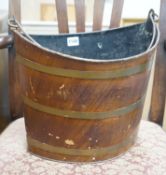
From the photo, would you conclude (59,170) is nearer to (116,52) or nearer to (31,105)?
(31,105)

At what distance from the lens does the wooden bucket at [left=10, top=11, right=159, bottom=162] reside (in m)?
0.62

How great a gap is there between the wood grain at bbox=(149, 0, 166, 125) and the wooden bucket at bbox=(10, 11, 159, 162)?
18cm

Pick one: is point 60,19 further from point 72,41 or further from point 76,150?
point 76,150

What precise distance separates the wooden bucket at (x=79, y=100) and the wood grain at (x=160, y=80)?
0.58 ft

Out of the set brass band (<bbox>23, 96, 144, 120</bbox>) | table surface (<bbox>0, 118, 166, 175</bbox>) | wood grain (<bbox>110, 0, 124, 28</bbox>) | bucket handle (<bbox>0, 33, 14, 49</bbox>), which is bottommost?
table surface (<bbox>0, 118, 166, 175</bbox>)

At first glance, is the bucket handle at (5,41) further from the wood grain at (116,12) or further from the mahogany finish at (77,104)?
the wood grain at (116,12)

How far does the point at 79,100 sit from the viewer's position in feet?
2.09

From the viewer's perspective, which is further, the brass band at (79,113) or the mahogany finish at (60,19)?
the mahogany finish at (60,19)

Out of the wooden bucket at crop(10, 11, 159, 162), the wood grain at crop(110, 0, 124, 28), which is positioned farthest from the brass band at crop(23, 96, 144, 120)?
the wood grain at crop(110, 0, 124, 28)

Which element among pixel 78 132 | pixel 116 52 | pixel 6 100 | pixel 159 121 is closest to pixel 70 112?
pixel 78 132

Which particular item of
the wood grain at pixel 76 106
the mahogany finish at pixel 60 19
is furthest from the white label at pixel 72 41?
the wood grain at pixel 76 106

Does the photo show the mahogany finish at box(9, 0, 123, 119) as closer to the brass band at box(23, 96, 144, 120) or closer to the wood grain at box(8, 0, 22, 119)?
the wood grain at box(8, 0, 22, 119)

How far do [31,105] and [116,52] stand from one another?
32cm

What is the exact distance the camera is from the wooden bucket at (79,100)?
0.62 m
